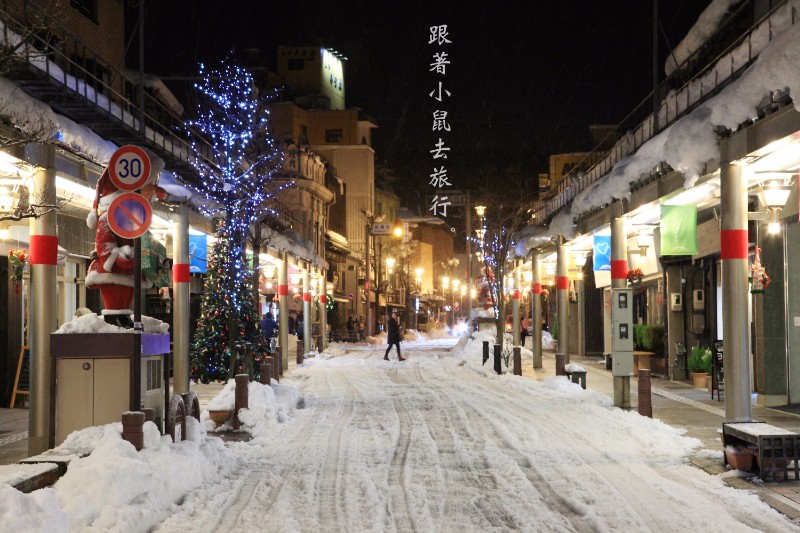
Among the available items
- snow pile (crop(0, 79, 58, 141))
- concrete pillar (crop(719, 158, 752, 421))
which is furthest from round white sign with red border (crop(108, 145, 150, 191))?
concrete pillar (crop(719, 158, 752, 421))

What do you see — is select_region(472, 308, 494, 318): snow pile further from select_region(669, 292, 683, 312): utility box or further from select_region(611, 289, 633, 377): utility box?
select_region(611, 289, 633, 377): utility box

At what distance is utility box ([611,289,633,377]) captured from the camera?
18.0 metres

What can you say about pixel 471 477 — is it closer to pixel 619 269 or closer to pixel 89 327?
pixel 89 327

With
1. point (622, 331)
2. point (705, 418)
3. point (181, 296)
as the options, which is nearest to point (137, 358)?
point (181, 296)

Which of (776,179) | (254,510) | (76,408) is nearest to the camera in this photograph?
(254,510)

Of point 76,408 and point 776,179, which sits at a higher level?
point 776,179

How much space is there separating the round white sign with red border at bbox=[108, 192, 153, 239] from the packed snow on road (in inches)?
85.4

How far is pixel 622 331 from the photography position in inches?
Result: 722

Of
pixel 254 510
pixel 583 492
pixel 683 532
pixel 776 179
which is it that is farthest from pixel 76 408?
pixel 776 179

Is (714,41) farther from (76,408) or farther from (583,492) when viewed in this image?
(76,408)

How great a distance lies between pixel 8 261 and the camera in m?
18.2

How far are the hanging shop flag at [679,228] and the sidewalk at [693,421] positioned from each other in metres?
3.16

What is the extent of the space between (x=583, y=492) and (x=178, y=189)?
1186 centimetres

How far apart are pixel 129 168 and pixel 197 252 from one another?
13.2 m
